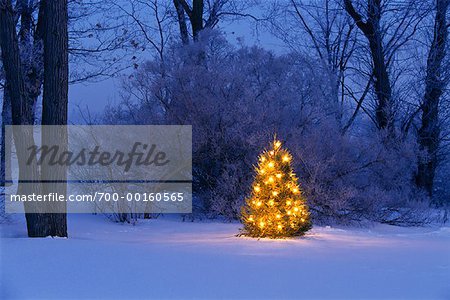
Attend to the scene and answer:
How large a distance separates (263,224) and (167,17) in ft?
51.1

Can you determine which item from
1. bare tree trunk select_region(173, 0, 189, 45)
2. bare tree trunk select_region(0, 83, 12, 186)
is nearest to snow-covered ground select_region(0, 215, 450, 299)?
bare tree trunk select_region(0, 83, 12, 186)

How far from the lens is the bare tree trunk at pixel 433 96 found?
19359mm

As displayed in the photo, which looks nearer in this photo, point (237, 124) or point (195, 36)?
point (237, 124)

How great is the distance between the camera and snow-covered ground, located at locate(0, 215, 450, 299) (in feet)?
18.7

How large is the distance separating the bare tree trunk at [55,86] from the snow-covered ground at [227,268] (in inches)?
41.1

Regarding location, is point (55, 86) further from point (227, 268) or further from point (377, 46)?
point (377, 46)

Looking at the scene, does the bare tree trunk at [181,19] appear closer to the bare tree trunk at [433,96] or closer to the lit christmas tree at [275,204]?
the bare tree trunk at [433,96]

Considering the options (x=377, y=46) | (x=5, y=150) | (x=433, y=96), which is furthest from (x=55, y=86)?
(x=433, y=96)

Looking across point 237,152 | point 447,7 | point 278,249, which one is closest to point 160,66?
point 237,152

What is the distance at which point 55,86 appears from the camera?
9656mm

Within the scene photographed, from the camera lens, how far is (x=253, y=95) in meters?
14.1

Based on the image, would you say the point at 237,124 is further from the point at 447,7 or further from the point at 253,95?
the point at 447,7

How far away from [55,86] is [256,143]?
16.8 ft

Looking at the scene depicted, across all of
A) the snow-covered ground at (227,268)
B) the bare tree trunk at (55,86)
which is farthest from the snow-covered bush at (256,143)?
the bare tree trunk at (55,86)
